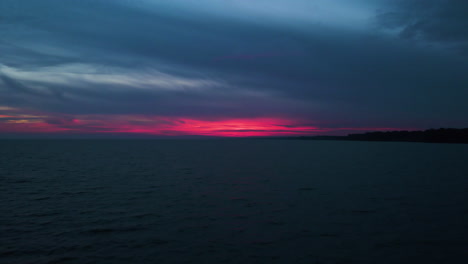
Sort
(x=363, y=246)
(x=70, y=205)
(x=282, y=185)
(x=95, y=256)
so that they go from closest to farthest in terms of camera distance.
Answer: (x=95, y=256), (x=363, y=246), (x=70, y=205), (x=282, y=185)

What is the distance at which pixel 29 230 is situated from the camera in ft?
55.9

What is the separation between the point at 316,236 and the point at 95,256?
1109 cm

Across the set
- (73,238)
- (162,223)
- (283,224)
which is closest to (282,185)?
(283,224)

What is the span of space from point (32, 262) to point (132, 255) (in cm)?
406

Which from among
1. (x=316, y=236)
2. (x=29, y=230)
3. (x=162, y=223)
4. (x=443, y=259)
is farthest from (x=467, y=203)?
(x=29, y=230)

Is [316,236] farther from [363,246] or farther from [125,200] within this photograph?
[125,200]

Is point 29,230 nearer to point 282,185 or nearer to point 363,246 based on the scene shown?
point 363,246

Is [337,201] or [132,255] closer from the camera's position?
[132,255]

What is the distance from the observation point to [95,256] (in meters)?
13.5

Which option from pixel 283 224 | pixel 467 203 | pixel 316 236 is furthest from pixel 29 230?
pixel 467 203

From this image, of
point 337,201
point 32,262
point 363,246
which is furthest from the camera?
point 337,201

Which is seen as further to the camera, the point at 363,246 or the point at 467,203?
the point at 467,203

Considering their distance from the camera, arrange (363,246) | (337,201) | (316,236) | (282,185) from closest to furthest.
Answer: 1. (363,246)
2. (316,236)
3. (337,201)
4. (282,185)

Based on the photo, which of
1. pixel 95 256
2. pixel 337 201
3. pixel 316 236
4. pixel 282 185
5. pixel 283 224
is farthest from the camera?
pixel 282 185
